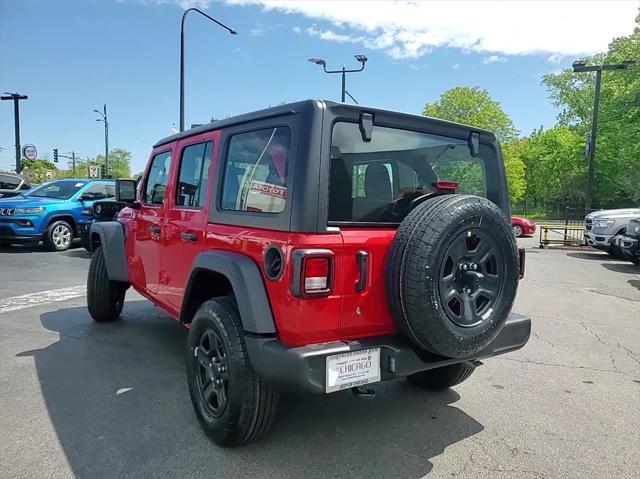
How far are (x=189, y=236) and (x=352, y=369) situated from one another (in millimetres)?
1554

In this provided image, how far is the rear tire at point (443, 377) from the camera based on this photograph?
357cm

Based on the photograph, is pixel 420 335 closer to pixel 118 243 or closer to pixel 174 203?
pixel 174 203

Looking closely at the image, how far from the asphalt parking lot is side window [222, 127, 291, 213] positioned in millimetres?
1407

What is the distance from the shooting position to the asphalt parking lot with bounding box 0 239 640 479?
2680 mm

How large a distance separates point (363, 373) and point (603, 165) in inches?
1584

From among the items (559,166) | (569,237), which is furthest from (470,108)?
(569,237)

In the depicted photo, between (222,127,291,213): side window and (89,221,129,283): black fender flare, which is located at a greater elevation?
(222,127,291,213): side window

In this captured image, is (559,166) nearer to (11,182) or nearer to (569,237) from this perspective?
(569,237)

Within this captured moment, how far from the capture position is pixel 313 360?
2355mm

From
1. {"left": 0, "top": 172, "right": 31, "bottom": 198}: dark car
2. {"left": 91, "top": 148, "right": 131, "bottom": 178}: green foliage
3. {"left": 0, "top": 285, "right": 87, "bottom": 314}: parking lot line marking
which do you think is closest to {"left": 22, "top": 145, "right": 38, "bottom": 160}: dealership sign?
{"left": 0, "top": 172, "right": 31, "bottom": 198}: dark car

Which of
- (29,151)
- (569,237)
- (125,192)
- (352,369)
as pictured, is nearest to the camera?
(352,369)

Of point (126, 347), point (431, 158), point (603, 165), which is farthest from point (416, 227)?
point (603, 165)

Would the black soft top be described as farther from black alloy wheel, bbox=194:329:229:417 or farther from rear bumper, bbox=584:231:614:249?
rear bumper, bbox=584:231:614:249

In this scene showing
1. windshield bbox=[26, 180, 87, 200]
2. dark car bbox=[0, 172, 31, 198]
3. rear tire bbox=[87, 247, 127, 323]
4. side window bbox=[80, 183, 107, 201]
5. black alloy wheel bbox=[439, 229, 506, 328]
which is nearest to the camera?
black alloy wheel bbox=[439, 229, 506, 328]
